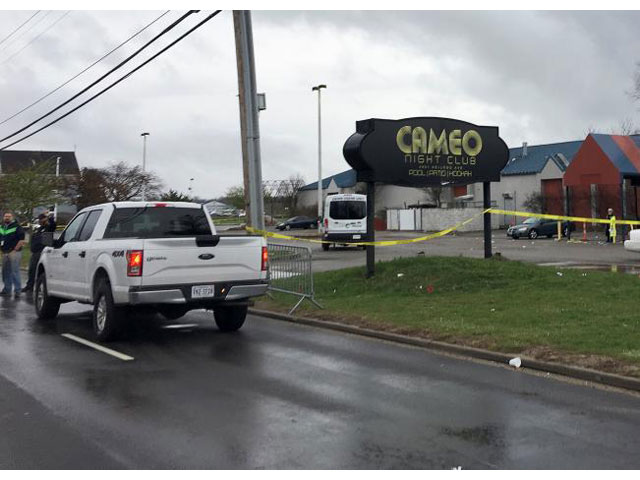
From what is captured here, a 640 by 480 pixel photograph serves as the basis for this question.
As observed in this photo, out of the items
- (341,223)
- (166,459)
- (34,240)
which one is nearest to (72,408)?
(166,459)

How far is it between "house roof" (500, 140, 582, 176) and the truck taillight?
161 ft

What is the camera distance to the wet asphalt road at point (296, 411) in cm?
516

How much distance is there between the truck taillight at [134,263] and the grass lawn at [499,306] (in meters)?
3.54

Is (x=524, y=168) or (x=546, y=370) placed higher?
(x=524, y=168)

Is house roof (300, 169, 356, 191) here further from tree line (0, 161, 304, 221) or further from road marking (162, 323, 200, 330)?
road marking (162, 323, 200, 330)

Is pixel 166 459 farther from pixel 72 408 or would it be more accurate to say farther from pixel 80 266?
pixel 80 266

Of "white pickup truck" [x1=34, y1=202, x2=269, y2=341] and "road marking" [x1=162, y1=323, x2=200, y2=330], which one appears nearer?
"white pickup truck" [x1=34, y1=202, x2=269, y2=341]

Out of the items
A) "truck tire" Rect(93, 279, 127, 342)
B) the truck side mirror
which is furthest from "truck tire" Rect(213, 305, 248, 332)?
the truck side mirror

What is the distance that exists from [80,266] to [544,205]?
42244 millimetres

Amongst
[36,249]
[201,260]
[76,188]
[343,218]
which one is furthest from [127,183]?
[201,260]

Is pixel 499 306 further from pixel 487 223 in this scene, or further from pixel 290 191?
pixel 290 191

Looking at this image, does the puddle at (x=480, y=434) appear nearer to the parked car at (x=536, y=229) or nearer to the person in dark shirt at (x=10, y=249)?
the person in dark shirt at (x=10, y=249)

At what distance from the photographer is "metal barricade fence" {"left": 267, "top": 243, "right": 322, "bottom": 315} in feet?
42.1

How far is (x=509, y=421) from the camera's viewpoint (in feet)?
19.8
